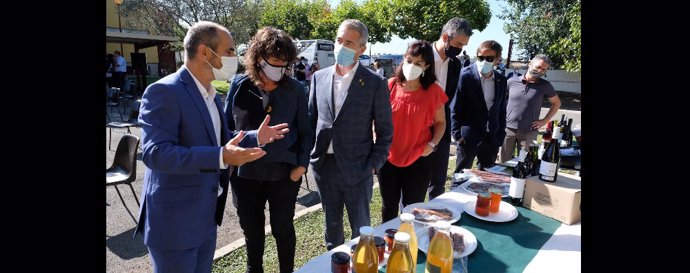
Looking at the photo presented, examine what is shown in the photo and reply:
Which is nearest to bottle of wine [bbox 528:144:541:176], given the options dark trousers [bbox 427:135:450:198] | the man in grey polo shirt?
dark trousers [bbox 427:135:450:198]

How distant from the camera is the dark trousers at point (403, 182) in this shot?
289 centimetres

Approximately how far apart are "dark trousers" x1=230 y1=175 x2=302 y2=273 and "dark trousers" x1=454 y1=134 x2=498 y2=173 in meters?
2.00

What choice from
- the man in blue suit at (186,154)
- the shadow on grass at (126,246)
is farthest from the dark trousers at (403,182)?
the shadow on grass at (126,246)

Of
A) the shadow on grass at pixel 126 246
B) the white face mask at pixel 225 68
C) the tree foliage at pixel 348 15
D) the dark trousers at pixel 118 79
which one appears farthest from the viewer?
the tree foliage at pixel 348 15

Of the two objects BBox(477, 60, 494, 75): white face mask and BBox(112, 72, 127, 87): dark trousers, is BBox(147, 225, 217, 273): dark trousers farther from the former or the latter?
BBox(112, 72, 127, 87): dark trousers

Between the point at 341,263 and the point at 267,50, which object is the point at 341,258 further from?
the point at 267,50

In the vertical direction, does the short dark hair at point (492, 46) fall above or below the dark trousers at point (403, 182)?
above

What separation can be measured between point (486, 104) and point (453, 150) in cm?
376

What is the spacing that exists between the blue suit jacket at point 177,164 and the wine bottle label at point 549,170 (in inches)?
71.1

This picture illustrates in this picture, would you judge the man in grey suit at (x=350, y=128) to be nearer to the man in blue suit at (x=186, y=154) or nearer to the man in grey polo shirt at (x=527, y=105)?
the man in blue suit at (x=186, y=154)

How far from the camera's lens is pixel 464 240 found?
1.65 m

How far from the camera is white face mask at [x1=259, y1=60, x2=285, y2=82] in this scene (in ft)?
7.46
